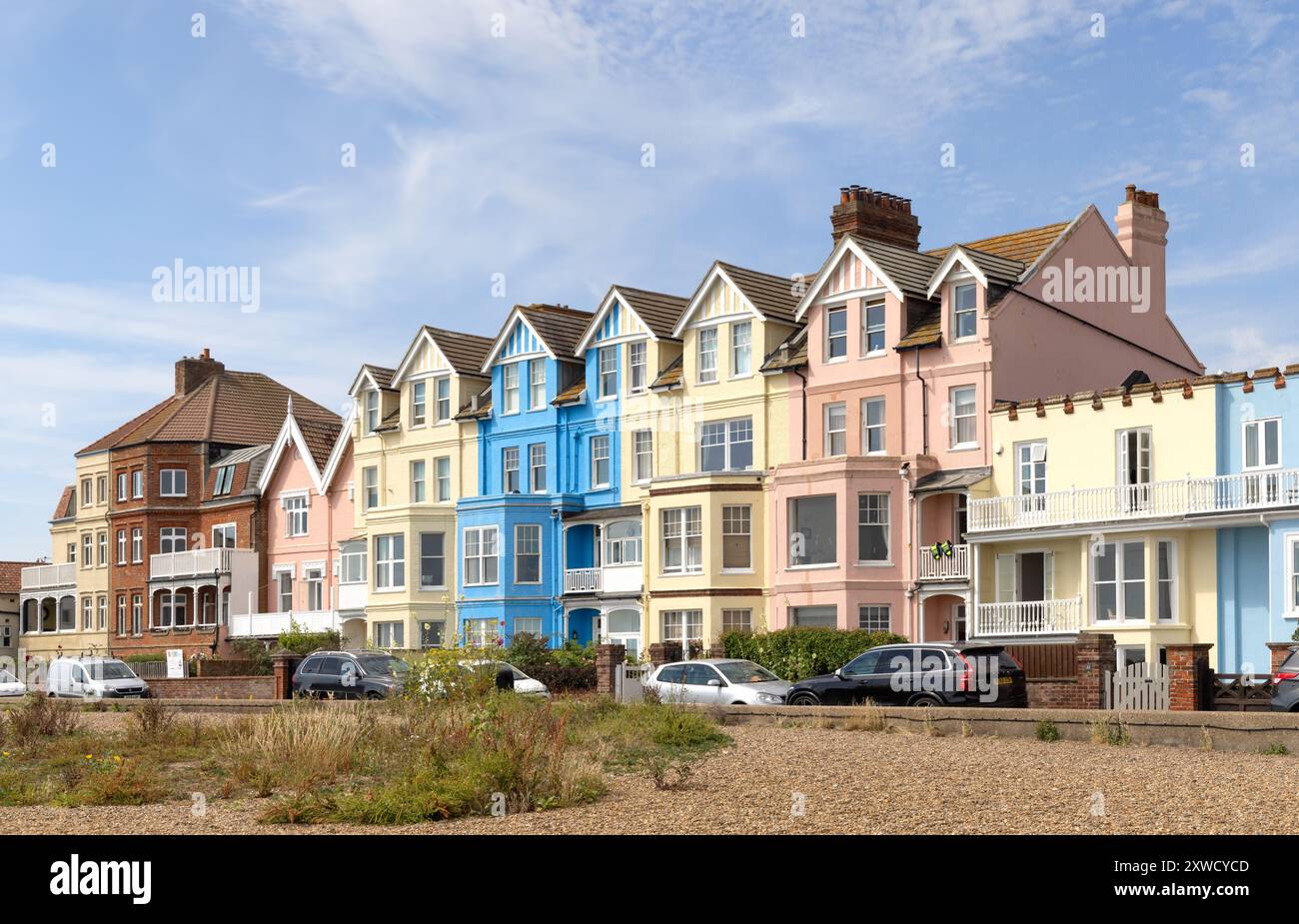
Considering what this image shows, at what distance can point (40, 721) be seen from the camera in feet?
80.8

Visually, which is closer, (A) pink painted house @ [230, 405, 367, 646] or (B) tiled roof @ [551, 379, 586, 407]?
(B) tiled roof @ [551, 379, 586, 407]

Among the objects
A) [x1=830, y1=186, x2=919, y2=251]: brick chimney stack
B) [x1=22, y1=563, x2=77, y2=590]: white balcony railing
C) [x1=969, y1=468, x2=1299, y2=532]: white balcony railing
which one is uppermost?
[x1=830, y1=186, x2=919, y2=251]: brick chimney stack

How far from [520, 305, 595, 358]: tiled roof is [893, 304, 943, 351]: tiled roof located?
41.9 feet

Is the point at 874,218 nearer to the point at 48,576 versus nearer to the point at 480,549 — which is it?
the point at 480,549

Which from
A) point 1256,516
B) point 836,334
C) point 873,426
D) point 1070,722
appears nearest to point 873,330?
point 836,334

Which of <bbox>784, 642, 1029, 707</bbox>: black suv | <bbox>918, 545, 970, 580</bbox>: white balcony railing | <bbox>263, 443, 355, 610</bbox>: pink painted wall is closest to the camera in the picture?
<bbox>784, 642, 1029, 707</bbox>: black suv

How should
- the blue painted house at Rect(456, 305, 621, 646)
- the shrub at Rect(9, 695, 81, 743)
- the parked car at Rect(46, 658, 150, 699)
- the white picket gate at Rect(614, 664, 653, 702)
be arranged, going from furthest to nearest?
1. the blue painted house at Rect(456, 305, 621, 646)
2. the parked car at Rect(46, 658, 150, 699)
3. the white picket gate at Rect(614, 664, 653, 702)
4. the shrub at Rect(9, 695, 81, 743)

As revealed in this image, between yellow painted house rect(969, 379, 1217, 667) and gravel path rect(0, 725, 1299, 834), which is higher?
yellow painted house rect(969, 379, 1217, 667)

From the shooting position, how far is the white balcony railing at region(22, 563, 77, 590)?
246 feet

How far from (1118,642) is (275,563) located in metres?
36.8

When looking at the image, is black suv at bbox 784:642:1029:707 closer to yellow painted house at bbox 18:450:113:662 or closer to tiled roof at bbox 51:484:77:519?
yellow painted house at bbox 18:450:113:662

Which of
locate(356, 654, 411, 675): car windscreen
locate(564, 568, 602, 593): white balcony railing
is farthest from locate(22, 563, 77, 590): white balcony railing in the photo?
locate(356, 654, 411, 675): car windscreen
